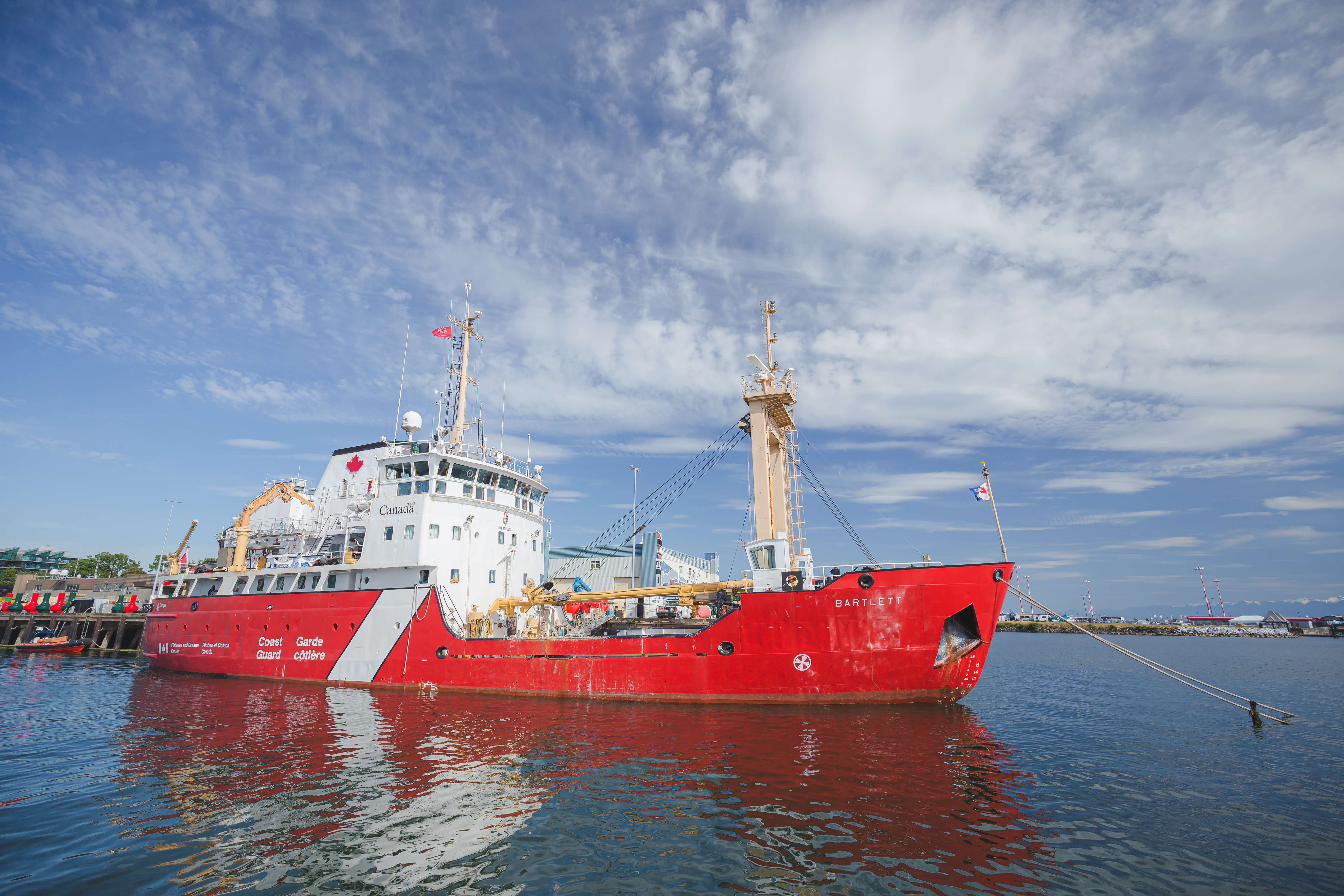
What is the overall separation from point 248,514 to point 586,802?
2567 centimetres

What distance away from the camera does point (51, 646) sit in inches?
1576

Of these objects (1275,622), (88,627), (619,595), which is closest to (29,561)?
(88,627)

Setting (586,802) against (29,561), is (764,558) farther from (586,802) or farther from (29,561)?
(29,561)

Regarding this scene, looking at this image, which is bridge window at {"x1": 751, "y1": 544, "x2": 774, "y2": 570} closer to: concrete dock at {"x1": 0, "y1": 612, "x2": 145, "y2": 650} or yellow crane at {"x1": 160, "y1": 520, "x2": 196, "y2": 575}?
yellow crane at {"x1": 160, "y1": 520, "x2": 196, "y2": 575}

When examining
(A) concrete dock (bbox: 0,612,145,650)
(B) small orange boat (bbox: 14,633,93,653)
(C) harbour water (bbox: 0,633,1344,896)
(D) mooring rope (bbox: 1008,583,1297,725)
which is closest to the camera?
(C) harbour water (bbox: 0,633,1344,896)

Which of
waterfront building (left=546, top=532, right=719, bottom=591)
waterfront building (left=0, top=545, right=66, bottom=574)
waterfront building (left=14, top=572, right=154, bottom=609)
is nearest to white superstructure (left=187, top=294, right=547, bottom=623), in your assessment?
waterfront building (left=546, top=532, right=719, bottom=591)

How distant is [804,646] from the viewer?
55.2 feet

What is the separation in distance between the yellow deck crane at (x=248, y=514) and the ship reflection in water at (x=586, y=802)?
10.9m

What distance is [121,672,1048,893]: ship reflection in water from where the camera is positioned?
720cm

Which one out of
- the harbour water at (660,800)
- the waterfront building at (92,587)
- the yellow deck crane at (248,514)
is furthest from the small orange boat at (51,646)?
the harbour water at (660,800)

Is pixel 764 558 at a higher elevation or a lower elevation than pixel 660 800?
higher

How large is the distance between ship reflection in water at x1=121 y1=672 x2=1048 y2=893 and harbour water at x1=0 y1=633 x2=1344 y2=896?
5 centimetres

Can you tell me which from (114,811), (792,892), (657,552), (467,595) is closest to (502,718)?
(467,595)

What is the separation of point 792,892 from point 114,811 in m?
11.0
